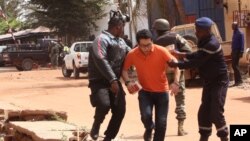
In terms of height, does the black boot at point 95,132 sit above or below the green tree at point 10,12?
below

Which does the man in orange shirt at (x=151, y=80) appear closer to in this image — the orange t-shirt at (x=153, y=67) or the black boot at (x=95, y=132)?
the orange t-shirt at (x=153, y=67)

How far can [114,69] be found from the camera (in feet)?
23.9

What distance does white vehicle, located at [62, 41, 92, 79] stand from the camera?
24484 mm

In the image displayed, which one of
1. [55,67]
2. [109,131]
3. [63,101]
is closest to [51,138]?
[109,131]

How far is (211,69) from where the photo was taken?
273 inches

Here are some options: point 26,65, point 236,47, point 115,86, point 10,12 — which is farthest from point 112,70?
point 10,12

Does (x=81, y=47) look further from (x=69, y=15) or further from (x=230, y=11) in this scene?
(x=69, y=15)

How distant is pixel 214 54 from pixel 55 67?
30130 millimetres

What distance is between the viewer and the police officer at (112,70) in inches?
283

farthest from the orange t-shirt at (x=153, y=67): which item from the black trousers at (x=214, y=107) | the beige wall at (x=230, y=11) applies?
the beige wall at (x=230, y=11)

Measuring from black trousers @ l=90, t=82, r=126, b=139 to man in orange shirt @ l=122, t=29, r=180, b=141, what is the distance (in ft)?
0.93

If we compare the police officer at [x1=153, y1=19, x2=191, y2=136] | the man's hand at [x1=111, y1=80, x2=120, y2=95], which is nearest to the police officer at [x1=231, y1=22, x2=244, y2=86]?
the police officer at [x1=153, y1=19, x2=191, y2=136]

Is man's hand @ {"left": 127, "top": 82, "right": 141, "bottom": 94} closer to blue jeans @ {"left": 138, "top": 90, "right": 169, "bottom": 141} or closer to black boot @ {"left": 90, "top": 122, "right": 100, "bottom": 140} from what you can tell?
blue jeans @ {"left": 138, "top": 90, "right": 169, "bottom": 141}

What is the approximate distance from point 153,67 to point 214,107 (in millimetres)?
886
